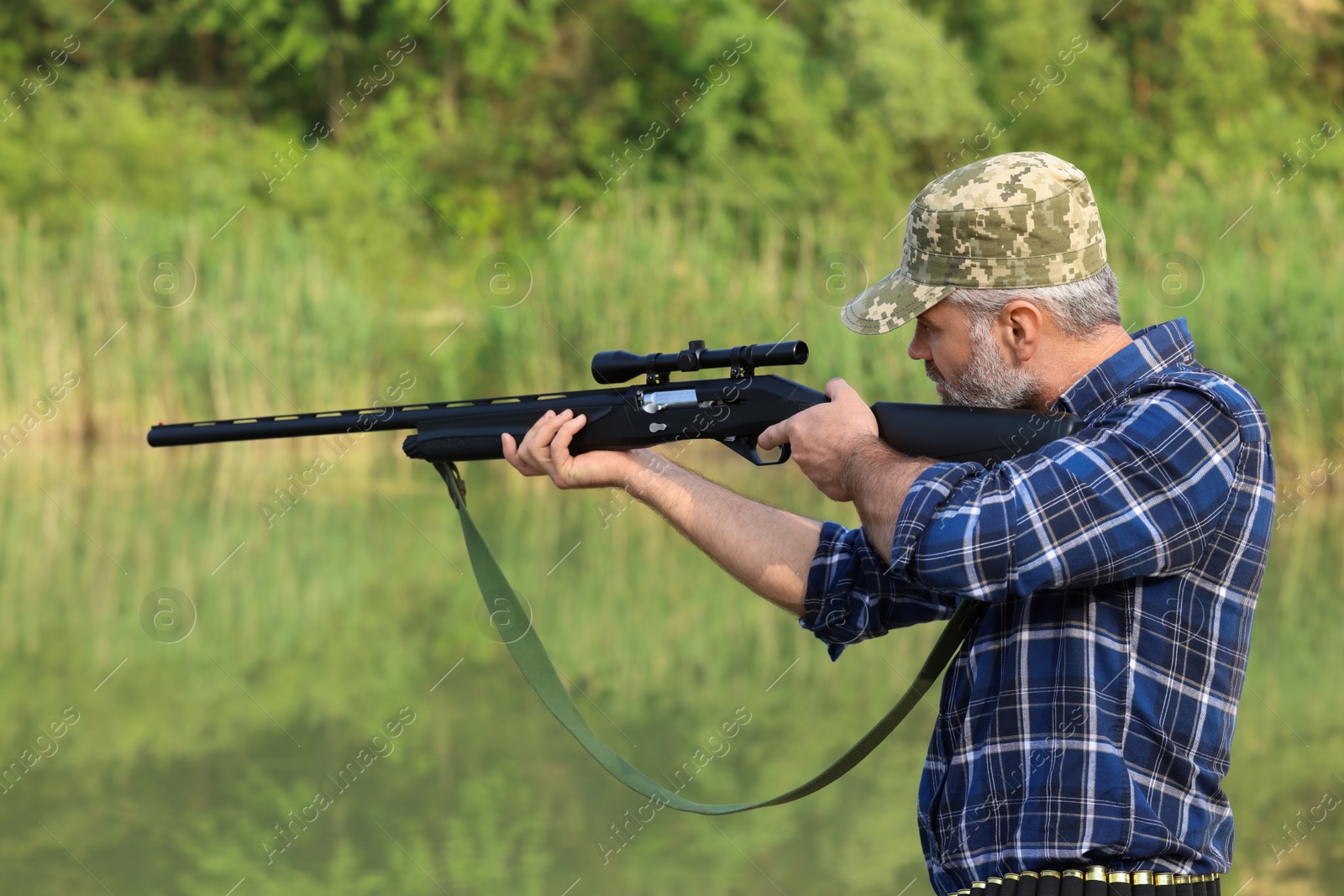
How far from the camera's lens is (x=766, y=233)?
1869cm

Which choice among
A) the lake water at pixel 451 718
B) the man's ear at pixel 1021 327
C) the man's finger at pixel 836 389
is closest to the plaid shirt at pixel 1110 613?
the man's ear at pixel 1021 327

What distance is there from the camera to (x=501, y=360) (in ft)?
43.4

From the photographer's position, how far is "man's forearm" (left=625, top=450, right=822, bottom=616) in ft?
8.14

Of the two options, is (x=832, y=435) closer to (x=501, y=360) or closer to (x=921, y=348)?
(x=921, y=348)

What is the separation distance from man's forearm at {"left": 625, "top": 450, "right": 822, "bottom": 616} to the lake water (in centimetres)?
252

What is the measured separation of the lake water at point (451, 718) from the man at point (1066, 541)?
2893 mm

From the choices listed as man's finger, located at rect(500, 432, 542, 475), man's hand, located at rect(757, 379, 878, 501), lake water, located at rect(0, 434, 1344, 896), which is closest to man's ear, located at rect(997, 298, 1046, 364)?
man's hand, located at rect(757, 379, 878, 501)

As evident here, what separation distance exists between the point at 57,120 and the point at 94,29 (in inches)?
207

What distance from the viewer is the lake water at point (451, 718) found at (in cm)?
499

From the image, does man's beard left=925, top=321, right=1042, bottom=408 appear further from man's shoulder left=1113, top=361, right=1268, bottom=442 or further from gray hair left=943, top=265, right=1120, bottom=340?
man's shoulder left=1113, top=361, right=1268, bottom=442

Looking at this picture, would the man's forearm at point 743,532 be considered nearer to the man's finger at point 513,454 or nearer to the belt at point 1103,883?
the man's finger at point 513,454

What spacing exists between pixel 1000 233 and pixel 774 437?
0.62m

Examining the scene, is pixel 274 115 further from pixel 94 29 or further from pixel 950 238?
pixel 950 238

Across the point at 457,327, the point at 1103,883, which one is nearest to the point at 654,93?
the point at 457,327
